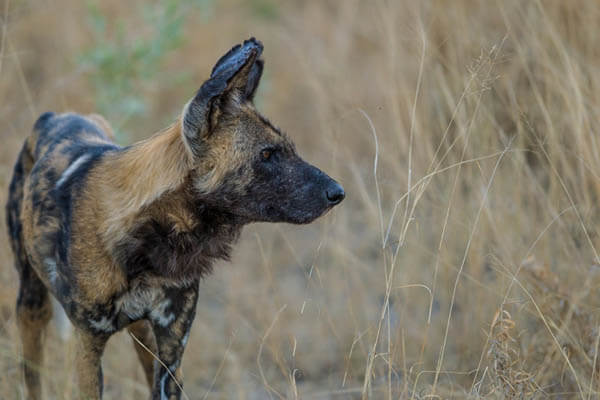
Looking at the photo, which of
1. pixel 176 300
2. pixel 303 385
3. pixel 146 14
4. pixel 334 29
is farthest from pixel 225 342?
pixel 334 29

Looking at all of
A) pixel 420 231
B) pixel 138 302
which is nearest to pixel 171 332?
pixel 138 302

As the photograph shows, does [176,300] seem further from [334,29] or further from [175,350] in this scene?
[334,29]

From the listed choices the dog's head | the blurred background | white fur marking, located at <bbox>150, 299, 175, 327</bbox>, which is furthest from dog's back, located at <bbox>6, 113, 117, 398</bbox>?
the dog's head

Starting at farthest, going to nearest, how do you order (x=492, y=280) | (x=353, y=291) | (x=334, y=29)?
1. (x=334, y=29)
2. (x=353, y=291)
3. (x=492, y=280)

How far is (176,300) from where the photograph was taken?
9.89 ft

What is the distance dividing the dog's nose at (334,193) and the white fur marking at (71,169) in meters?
1.07

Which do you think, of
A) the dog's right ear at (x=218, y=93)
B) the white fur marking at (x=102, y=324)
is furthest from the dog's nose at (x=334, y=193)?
the white fur marking at (x=102, y=324)

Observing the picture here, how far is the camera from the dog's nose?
287 cm

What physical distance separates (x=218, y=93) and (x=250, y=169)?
36 cm

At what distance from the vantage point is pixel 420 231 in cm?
383

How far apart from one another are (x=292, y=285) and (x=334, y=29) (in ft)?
11.4

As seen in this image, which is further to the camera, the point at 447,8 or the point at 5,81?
the point at 5,81

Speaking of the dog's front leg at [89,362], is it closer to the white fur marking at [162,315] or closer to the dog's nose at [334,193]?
the white fur marking at [162,315]

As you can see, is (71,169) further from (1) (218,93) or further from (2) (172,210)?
(1) (218,93)
